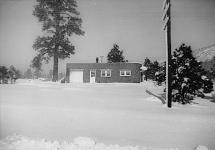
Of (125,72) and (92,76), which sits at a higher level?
(125,72)

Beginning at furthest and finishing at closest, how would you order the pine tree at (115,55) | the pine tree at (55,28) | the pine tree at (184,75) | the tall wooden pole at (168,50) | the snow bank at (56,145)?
the pine tree at (115,55) < the pine tree at (55,28) < the pine tree at (184,75) < the tall wooden pole at (168,50) < the snow bank at (56,145)

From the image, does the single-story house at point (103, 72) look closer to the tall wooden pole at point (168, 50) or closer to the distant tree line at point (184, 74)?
the distant tree line at point (184, 74)

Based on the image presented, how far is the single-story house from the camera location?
2950cm

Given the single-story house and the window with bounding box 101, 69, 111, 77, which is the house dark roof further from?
the window with bounding box 101, 69, 111, 77

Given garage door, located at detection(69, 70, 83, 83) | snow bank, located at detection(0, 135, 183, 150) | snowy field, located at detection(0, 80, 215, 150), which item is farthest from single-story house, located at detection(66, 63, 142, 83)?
snow bank, located at detection(0, 135, 183, 150)

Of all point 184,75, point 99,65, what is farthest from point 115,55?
point 184,75

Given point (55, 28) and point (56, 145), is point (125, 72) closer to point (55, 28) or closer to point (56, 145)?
point (55, 28)

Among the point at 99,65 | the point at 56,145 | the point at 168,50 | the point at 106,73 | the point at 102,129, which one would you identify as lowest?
the point at 56,145

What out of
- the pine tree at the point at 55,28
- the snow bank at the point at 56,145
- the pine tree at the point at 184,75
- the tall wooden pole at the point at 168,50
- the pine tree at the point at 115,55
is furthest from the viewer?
the pine tree at the point at 115,55

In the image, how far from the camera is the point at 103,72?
99.6 feet

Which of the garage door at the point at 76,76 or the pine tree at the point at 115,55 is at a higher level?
the pine tree at the point at 115,55

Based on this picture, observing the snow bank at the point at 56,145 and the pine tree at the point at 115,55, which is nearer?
the snow bank at the point at 56,145

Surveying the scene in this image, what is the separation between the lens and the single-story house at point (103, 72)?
96.8 feet

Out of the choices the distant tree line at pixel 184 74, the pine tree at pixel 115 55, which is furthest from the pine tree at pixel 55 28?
the pine tree at pixel 115 55
